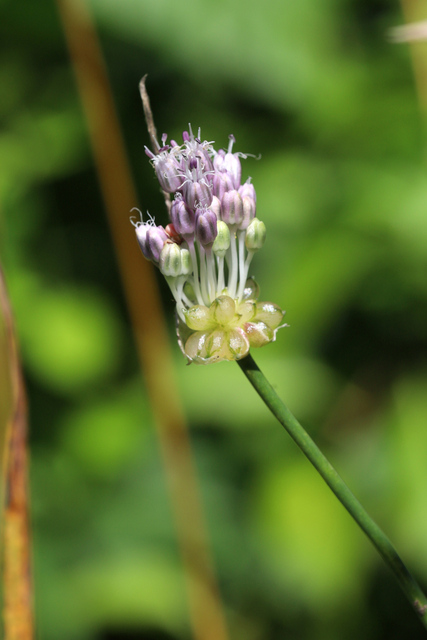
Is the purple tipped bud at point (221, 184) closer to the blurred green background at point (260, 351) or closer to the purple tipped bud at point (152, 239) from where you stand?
the purple tipped bud at point (152, 239)

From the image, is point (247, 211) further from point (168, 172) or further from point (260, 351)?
point (260, 351)

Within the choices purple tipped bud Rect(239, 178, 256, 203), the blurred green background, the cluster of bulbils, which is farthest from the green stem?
the blurred green background

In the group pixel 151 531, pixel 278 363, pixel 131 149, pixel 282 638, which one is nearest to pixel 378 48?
pixel 131 149

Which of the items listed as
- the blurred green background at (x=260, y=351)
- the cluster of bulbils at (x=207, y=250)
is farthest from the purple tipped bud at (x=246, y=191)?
the blurred green background at (x=260, y=351)

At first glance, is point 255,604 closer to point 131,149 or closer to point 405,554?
point 405,554

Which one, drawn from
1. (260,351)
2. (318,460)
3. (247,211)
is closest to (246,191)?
(247,211)

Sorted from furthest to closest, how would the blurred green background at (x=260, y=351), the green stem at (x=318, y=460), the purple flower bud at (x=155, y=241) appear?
the blurred green background at (x=260, y=351) < the purple flower bud at (x=155, y=241) < the green stem at (x=318, y=460)
